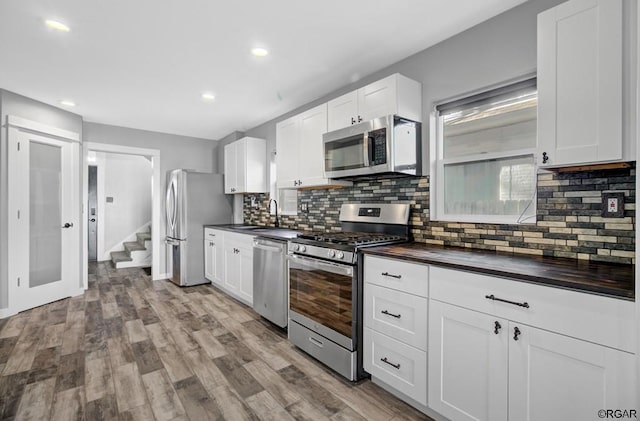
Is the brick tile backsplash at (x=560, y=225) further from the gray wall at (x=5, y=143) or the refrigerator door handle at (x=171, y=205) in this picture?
the gray wall at (x=5, y=143)

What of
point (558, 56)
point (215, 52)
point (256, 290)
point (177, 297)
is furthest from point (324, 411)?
point (177, 297)

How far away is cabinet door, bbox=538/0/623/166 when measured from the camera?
1358mm

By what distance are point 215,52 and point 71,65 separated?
1.37 m

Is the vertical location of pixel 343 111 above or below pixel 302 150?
above

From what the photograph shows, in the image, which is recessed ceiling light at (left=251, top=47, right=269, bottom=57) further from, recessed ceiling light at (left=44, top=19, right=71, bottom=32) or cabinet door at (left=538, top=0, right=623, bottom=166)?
cabinet door at (left=538, top=0, right=623, bottom=166)

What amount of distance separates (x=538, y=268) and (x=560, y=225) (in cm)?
49

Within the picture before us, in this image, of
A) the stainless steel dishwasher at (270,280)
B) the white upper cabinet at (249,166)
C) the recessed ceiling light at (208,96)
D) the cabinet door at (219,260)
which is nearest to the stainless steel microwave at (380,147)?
the stainless steel dishwasher at (270,280)

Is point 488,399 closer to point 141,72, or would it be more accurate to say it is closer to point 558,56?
point 558,56

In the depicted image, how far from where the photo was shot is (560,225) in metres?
1.77

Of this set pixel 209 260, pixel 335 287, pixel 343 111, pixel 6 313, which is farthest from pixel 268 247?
pixel 6 313

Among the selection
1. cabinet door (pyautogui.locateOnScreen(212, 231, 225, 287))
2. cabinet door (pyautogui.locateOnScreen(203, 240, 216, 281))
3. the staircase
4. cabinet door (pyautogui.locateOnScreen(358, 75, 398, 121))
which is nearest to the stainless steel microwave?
cabinet door (pyautogui.locateOnScreen(358, 75, 398, 121))

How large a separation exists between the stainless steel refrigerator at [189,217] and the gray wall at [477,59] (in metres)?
3.32

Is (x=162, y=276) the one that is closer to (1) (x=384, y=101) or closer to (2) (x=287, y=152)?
(2) (x=287, y=152)

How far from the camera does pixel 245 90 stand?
11.1 ft
